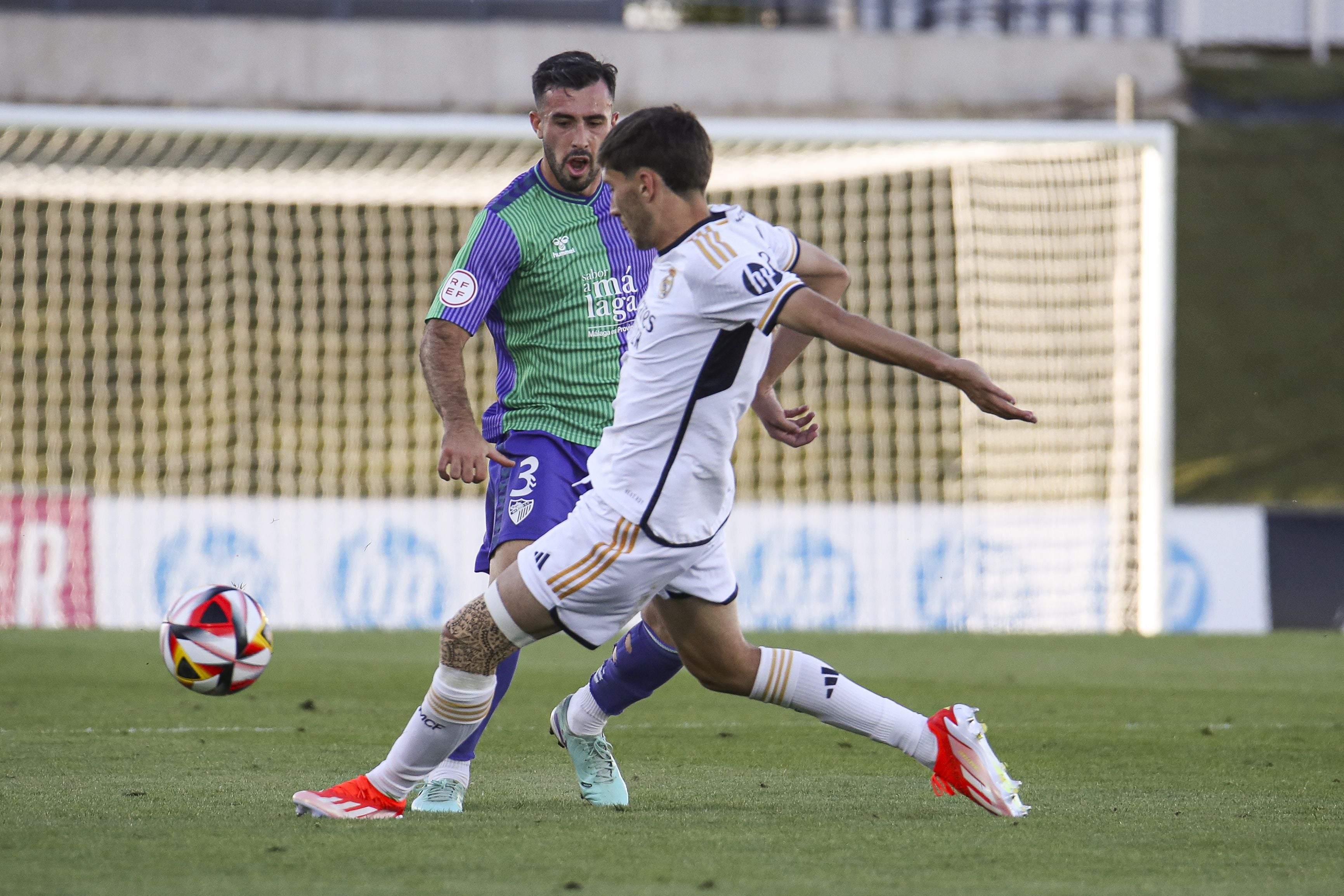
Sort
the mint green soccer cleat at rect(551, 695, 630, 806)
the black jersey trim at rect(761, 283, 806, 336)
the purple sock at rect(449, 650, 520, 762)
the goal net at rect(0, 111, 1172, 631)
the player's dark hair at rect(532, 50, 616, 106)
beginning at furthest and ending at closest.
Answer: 1. the goal net at rect(0, 111, 1172, 631)
2. the player's dark hair at rect(532, 50, 616, 106)
3. the mint green soccer cleat at rect(551, 695, 630, 806)
4. the purple sock at rect(449, 650, 520, 762)
5. the black jersey trim at rect(761, 283, 806, 336)

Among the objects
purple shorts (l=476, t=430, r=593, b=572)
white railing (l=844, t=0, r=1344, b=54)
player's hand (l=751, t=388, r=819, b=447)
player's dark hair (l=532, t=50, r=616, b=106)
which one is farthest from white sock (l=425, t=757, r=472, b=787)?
white railing (l=844, t=0, r=1344, b=54)

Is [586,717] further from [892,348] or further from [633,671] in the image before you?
[892,348]

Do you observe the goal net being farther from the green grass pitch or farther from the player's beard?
the player's beard

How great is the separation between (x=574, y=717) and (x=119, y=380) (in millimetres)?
15124

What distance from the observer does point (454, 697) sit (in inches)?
170

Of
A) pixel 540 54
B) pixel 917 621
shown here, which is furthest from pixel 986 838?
pixel 540 54

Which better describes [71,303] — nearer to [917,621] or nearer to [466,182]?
[466,182]

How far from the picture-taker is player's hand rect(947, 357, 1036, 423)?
386cm

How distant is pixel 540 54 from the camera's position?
68.4 ft

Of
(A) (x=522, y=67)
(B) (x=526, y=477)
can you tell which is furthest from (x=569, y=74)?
(A) (x=522, y=67)

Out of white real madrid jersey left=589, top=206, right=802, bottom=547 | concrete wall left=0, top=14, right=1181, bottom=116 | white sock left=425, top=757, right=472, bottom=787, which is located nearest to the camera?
white real madrid jersey left=589, top=206, right=802, bottom=547

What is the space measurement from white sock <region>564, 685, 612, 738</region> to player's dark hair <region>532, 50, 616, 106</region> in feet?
5.73

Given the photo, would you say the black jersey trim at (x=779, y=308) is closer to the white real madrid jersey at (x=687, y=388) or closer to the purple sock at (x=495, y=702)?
the white real madrid jersey at (x=687, y=388)

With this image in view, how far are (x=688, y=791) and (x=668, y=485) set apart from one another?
1277 millimetres
